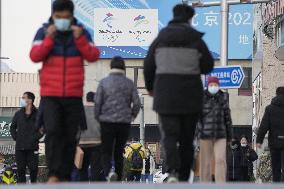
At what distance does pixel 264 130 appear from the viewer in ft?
49.6

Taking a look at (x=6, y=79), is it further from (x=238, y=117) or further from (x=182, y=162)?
(x=182, y=162)

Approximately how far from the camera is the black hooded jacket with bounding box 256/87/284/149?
15.1 meters

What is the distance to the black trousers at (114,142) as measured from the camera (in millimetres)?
11789

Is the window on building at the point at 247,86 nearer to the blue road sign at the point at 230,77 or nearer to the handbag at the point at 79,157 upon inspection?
the blue road sign at the point at 230,77

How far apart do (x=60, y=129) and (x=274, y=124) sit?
635 centimetres

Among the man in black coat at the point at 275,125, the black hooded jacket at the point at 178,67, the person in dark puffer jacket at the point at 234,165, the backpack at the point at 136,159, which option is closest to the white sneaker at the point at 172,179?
the black hooded jacket at the point at 178,67

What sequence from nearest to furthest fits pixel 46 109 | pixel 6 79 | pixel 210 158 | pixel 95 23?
pixel 46 109 → pixel 210 158 → pixel 95 23 → pixel 6 79

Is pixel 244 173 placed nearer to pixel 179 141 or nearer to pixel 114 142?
pixel 114 142

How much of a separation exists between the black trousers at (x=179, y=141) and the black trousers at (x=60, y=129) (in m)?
0.96

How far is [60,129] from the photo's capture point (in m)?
9.60

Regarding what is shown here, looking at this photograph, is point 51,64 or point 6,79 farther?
point 6,79

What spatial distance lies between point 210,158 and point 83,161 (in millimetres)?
2766

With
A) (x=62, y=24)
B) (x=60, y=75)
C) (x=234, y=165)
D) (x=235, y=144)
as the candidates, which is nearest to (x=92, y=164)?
(x=60, y=75)

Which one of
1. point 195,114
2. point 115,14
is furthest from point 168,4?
point 195,114
